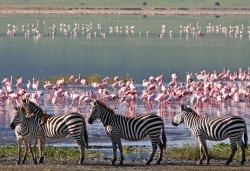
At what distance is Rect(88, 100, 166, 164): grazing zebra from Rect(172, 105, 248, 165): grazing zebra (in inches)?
25.9

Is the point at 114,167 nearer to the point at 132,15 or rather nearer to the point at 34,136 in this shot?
the point at 34,136

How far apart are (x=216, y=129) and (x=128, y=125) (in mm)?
1687

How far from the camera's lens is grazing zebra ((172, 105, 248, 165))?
16.3 metres

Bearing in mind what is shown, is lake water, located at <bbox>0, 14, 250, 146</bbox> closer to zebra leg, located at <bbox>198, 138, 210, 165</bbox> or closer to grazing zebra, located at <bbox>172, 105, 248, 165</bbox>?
grazing zebra, located at <bbox>172, 105, 248, 165</bbox>

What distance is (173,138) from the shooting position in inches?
833

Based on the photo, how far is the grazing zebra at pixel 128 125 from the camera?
1647 cm

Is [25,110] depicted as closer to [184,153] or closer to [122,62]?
[184,153]

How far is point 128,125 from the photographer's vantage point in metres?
16.6

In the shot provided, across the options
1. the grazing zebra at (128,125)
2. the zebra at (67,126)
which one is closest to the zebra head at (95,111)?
the grazing zebra at (128,125)

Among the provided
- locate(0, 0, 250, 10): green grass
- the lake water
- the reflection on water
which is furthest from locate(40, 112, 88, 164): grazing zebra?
locate(0, 0, 250, 10): green grass

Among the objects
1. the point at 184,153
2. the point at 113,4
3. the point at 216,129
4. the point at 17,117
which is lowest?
the point at 184,153

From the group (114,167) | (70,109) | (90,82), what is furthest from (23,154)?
(90,82)

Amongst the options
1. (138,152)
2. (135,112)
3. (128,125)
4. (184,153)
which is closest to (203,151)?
(184,153)

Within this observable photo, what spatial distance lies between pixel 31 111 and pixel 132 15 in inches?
Answer: 4951
